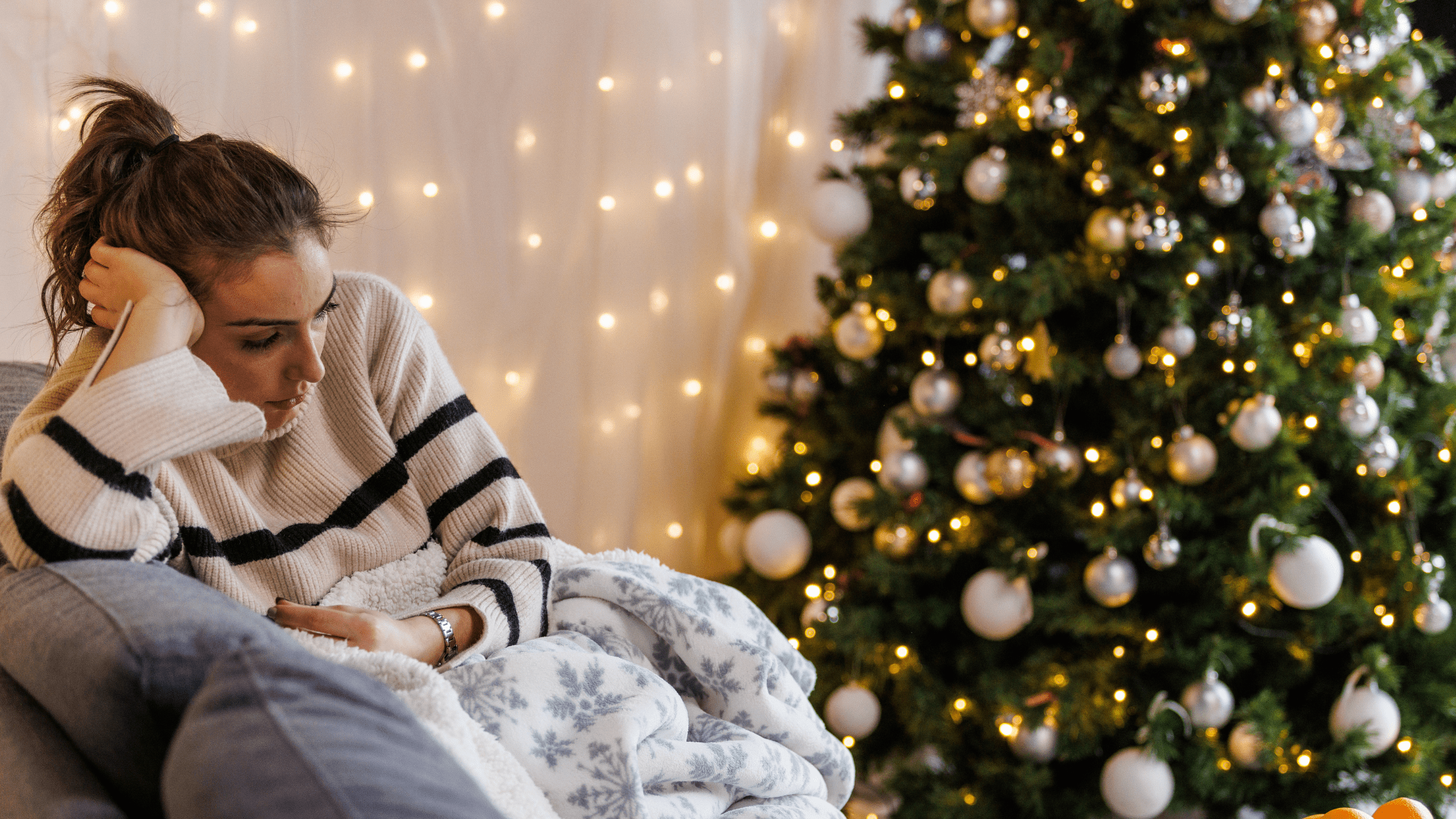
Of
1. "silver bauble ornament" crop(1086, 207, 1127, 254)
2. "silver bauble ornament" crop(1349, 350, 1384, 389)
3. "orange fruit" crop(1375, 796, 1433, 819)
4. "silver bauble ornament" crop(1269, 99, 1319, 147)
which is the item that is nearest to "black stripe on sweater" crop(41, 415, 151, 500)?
"orange fruit" crop(1375, 796, 1433, 819)

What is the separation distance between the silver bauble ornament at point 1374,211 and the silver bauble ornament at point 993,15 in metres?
0.62

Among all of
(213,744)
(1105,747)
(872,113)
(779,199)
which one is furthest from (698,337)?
(213,744)

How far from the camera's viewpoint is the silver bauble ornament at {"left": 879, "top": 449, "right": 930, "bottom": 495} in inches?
67.7

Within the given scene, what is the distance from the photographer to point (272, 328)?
0.94 meters

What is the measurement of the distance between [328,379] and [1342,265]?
1.55 metres

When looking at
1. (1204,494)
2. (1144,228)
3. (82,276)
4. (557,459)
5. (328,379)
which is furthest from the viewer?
(557,459)

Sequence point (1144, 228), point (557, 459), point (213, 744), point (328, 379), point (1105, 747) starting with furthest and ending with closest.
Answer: point (557, 459) → point (1105, 747) → point (1144, 228) → point (328, 379) → point (213, 744)

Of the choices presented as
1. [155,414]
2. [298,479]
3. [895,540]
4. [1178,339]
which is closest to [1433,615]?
[1178,339]

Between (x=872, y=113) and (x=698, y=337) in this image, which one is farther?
(x=698, y=337)

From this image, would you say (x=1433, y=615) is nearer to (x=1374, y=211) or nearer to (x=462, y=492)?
(x=1374, y=211)

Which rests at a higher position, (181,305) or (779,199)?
(779,199)

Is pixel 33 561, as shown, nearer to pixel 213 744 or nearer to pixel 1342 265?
pixel 213 744

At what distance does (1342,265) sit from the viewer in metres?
1.63

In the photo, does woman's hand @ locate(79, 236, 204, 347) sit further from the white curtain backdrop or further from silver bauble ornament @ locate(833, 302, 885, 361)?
silver bauble ornament @ locate(833, 302, 885, 361)
